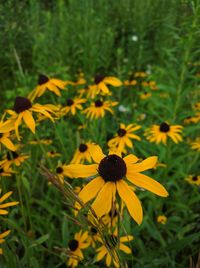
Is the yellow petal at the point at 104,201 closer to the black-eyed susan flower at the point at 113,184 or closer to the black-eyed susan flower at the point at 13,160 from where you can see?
the black-eyed susan flower at the point at 113,184

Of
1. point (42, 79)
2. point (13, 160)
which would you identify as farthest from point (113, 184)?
point (42, 79)

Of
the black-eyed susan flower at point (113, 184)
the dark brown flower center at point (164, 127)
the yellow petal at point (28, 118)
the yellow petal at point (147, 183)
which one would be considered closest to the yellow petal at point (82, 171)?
the black-eyed susan flower at point (113, 184)

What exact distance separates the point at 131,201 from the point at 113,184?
0.08 m

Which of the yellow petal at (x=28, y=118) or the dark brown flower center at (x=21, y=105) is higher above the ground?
the dark brown flower center at (x=21, y=105)

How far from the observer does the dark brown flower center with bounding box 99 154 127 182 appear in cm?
90

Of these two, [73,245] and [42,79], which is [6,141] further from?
[42,79]

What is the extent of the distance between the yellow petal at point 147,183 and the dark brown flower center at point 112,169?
0.03 meters

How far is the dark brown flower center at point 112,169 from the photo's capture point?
0.90 meters

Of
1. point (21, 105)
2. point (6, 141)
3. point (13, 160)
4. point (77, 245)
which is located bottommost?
point (77, 245)

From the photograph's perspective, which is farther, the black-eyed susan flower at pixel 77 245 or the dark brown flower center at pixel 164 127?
the dark brown flower center at pixel 164 127

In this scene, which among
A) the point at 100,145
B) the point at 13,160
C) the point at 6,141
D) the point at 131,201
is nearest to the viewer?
the point at 131,201

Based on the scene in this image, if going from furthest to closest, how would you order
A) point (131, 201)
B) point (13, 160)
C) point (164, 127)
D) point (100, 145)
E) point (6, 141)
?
point (100, 145) → point (164, 127) → point (13, 160) → point (6, 141) → point (131, 201)

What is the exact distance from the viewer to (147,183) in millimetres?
886

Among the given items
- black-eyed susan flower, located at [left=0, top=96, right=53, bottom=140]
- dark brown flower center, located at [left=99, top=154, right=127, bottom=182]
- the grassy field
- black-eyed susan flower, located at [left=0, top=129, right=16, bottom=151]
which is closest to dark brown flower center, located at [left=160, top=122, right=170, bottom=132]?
the grassy field
